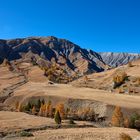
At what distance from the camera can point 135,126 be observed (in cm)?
11862

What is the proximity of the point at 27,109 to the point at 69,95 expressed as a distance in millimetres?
37159

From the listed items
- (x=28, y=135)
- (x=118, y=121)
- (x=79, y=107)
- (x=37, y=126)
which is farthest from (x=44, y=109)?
(x=28, y=135)

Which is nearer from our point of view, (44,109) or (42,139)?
(42,139)

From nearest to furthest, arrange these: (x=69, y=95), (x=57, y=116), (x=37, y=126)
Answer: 1. (x=37, y=126)
2. (x=57, y=116)
3. (x=69, y=95)

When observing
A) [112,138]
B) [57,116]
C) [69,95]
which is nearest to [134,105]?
[69,95]

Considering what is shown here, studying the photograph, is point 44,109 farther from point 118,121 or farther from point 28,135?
point 28,135

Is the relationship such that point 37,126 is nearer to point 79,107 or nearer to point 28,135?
point 28,135

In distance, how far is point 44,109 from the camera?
486 ft

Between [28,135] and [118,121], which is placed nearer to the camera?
[28,135]

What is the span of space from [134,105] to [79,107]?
95.6 ft

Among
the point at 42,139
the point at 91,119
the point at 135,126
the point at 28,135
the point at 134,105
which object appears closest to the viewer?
the point at 42,139

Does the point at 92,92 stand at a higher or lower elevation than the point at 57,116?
higher

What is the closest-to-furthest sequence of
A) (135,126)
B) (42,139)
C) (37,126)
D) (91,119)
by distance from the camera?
1. (42,139)
2. (37,126)
3. (135,126)
4. (91,119)

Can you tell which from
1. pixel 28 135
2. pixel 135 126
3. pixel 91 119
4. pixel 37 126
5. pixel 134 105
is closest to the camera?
pixel 28 135
